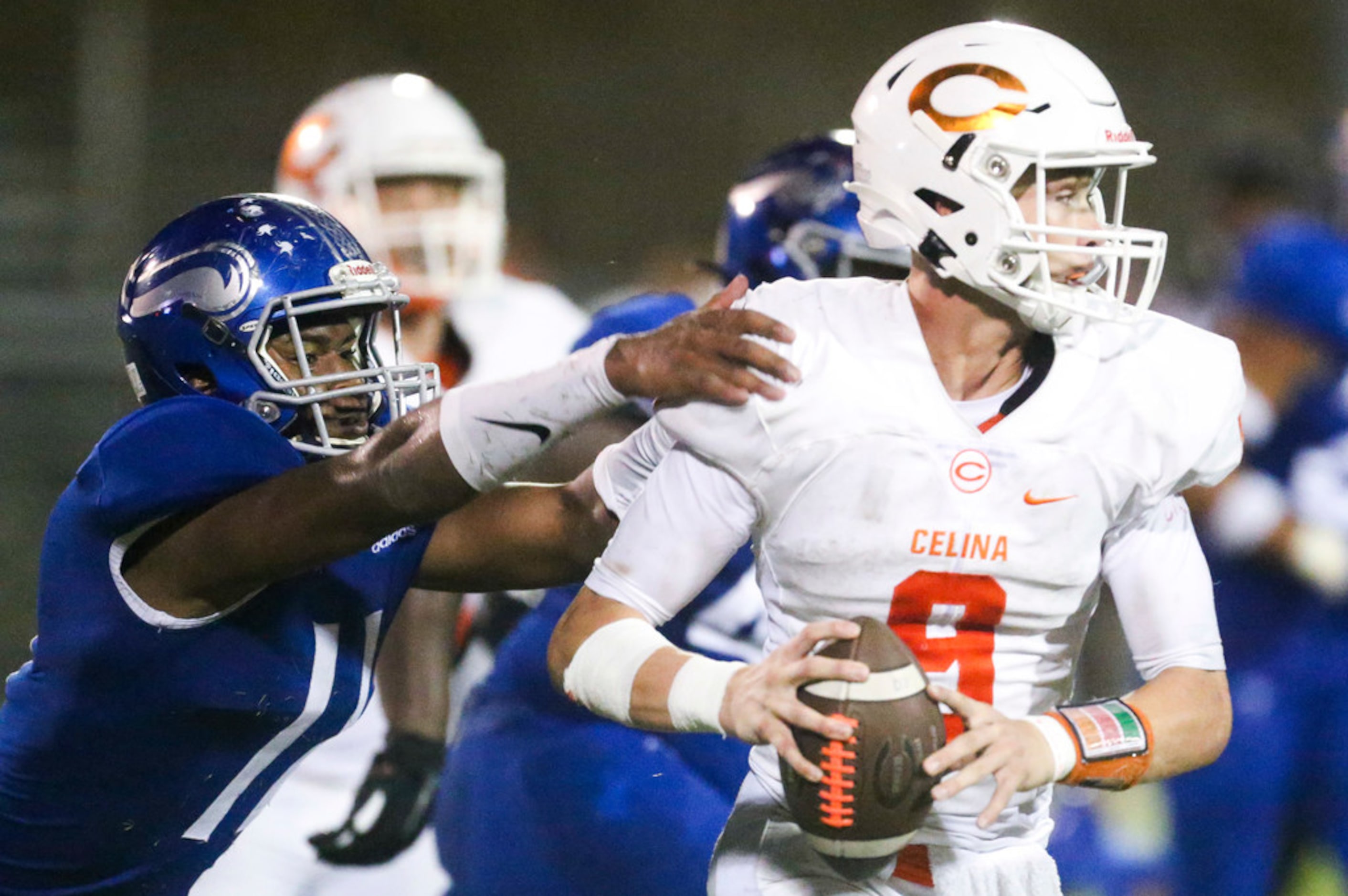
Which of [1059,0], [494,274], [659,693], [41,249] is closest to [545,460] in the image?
[659,693]

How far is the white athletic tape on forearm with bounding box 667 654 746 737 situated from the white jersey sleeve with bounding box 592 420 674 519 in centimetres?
35

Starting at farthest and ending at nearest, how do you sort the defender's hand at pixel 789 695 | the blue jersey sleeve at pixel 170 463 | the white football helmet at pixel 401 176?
the white football helmet at pixel 401 176, the blue jersey sleeve at pixel 170 463, the defender's hand at pixel 789 695

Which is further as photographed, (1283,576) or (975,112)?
Answer: (1283,576)

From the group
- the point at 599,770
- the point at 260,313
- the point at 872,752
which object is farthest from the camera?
the point at 599,770

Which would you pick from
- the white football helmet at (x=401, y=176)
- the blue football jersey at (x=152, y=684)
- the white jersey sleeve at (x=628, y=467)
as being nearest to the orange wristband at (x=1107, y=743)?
the white jersey sleeve at (x=628, y=467)

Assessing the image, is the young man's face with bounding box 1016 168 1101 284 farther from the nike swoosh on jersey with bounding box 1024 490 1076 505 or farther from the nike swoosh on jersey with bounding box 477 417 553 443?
the nike swoosh on jersey with bounding box 477 417 553 443

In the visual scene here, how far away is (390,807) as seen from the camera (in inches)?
133

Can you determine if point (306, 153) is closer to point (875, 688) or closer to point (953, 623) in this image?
point (953, 623)

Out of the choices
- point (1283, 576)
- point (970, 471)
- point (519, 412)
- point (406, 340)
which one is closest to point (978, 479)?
point (970, 471)

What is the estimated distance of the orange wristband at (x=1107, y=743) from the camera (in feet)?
5.59

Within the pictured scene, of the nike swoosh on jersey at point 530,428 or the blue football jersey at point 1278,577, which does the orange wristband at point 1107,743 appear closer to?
the nike swoosh on jersey at point 530,428

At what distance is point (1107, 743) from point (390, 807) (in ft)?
6.57

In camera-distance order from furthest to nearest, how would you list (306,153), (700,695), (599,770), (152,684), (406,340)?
(306,153), (406,340), (599,770), (152,684), (700,695)

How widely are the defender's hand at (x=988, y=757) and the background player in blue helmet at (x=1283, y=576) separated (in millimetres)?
1864
